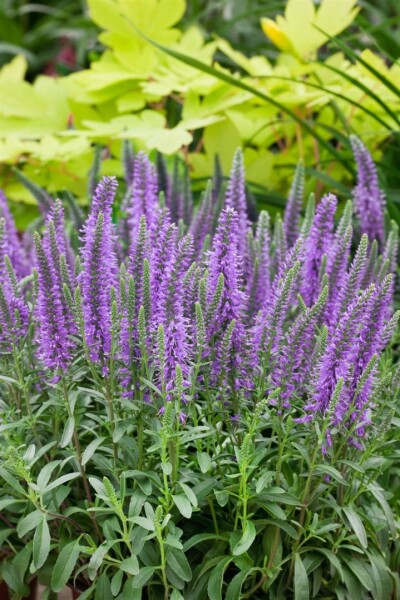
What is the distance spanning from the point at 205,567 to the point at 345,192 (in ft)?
4.63

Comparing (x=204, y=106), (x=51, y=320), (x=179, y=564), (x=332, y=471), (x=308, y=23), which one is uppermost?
(x=308, y=23)

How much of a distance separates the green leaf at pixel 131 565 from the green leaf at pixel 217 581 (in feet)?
0.49

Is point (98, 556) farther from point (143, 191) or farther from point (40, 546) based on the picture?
point (143, 191)

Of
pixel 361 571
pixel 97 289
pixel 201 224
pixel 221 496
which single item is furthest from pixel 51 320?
pixel 361 571

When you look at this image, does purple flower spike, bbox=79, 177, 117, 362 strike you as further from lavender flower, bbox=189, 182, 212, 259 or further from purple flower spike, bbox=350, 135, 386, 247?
purple flower spike, bbox=350, 135, 386, 247

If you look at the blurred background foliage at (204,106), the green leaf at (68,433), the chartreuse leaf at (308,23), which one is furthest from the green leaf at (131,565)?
the chartreuse leaf at (308,23)

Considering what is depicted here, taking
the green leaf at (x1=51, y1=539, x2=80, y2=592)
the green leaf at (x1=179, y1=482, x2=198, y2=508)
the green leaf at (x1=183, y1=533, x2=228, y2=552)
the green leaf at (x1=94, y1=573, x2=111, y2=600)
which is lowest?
the green leaf at (x1=94, y1=573, x2=111, y2=600)

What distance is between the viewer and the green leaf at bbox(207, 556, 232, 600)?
151 centimetres

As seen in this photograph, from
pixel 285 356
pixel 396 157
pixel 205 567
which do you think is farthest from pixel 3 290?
pixel 396 157

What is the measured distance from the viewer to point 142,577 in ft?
4.89

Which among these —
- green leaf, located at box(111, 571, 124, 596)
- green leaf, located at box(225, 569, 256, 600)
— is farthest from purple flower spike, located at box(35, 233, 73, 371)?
green leaf, located at box(225, 569, 256, 600)

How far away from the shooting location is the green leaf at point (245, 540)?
1453 millimetres

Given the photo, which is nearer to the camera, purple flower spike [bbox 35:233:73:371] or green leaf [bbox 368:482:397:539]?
purple flower spike [bbox 35:233:73:371]

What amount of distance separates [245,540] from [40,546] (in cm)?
38
